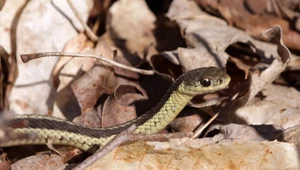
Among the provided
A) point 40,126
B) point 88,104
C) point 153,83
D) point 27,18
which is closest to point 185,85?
point 153,83

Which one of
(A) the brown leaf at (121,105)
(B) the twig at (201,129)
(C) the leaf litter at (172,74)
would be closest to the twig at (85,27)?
(C) the leaf litter at (172,74)

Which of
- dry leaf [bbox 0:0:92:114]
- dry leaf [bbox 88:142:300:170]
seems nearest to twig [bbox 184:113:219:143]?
dry leaf [bbox 88:142:300:170]

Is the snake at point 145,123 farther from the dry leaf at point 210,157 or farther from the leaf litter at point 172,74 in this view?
the dry leaf at point 210,157

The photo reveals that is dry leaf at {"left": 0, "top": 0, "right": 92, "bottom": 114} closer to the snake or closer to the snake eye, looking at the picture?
the snake

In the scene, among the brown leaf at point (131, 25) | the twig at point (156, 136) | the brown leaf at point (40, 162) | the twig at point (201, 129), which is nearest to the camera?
the twig at point (156, 136)

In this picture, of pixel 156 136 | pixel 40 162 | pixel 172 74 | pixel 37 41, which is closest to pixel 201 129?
pixel 156 136

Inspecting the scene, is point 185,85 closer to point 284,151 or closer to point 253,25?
point 284,151
